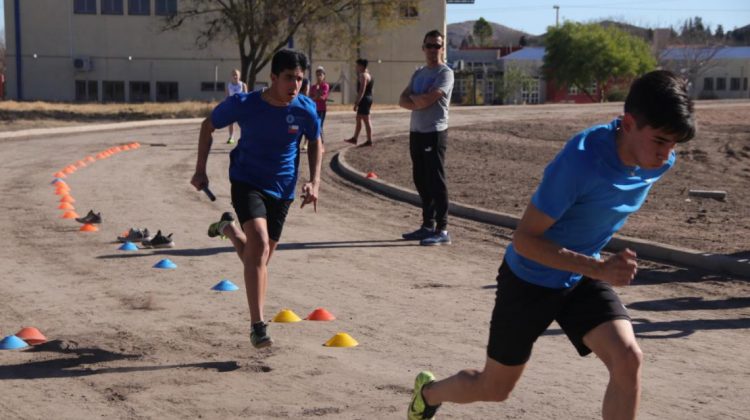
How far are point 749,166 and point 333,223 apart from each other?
12.0 meters

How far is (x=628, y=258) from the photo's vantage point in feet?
12.4

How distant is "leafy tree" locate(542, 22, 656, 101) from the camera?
79.2 meters

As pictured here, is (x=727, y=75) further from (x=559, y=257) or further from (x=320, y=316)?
(x=559, y=257)

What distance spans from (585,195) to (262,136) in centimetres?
333

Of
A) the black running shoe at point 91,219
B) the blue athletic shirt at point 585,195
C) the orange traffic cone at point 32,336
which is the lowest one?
the orange traffic cone at point 32,336

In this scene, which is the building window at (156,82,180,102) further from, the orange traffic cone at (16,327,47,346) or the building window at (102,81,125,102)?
the orange traffic cone at (16,327,47,346)

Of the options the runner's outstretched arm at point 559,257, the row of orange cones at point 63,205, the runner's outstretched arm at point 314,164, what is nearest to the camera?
the runner's outstretched arm at point 559,257

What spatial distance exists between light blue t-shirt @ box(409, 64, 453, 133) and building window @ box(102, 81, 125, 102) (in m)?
53.8

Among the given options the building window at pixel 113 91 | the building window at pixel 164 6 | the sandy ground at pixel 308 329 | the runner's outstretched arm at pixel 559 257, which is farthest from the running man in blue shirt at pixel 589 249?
the building window at pixel 113 91

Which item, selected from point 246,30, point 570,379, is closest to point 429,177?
point 570,379

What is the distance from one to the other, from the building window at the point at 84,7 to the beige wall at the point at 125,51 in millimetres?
232

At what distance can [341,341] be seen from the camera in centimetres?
707

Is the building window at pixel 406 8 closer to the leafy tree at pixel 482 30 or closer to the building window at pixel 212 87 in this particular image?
the building window at pixel 212 87

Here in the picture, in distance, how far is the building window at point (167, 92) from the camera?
6300cm
